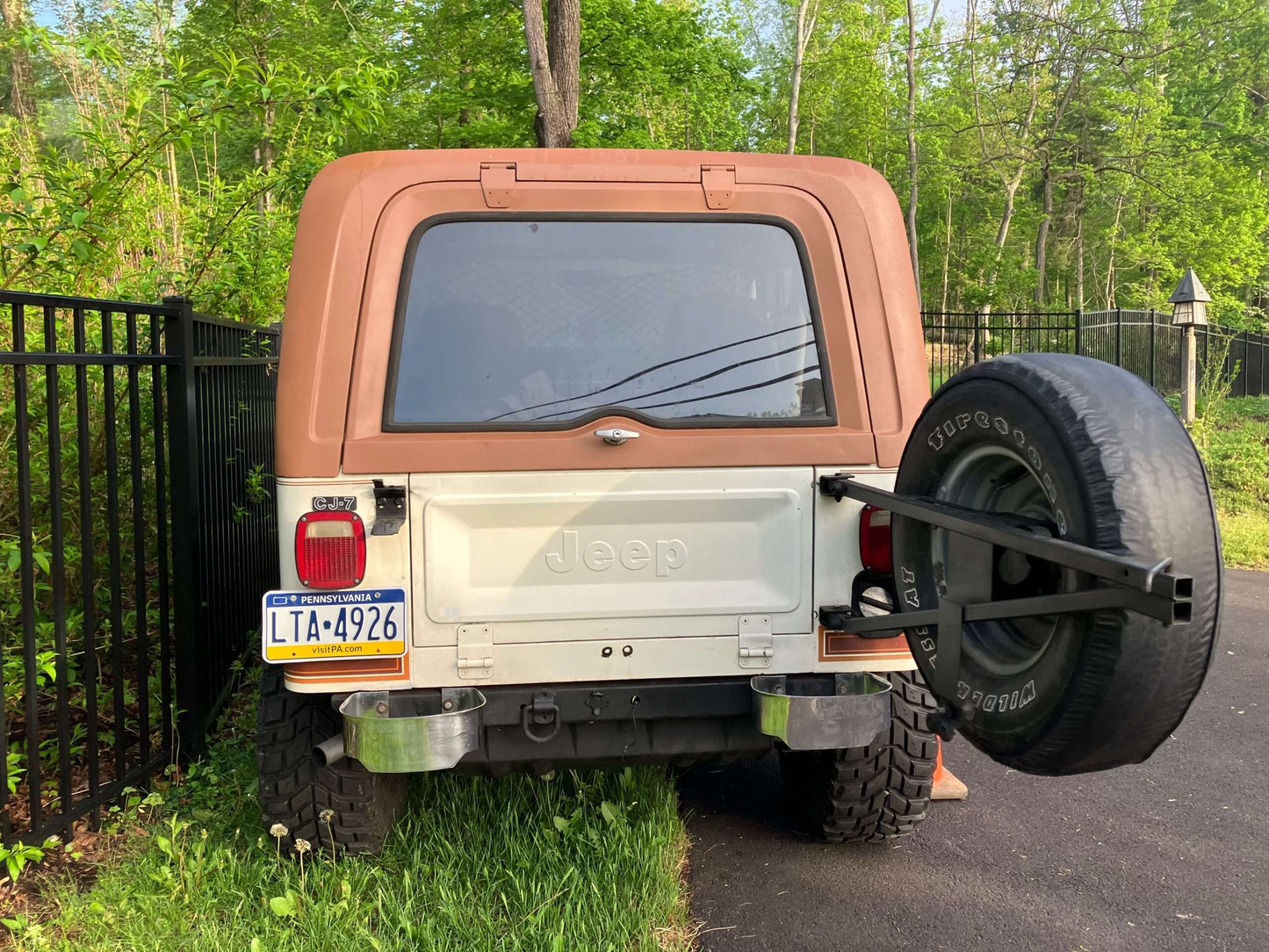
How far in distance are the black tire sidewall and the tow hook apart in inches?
39.5

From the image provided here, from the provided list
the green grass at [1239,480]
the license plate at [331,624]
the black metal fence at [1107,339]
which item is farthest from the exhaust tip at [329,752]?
the black metal fence at [1107,339]

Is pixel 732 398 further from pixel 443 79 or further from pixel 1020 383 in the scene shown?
pixel 443 79

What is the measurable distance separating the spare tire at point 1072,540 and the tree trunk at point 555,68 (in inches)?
289

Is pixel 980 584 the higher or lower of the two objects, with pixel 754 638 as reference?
higher

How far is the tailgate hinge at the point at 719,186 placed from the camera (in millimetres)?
2965

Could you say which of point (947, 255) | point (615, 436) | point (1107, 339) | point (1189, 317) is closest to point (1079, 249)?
point (947, 255)

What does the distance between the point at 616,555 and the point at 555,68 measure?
765 cm

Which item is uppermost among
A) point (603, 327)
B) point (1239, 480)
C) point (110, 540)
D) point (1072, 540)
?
point (603, 327)

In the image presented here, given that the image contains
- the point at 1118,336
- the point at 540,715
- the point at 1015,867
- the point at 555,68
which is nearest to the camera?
the point at 540,715

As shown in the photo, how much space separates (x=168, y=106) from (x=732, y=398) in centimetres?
315

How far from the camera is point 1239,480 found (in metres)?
11.8

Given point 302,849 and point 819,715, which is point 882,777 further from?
point 302,849

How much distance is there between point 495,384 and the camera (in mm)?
2861

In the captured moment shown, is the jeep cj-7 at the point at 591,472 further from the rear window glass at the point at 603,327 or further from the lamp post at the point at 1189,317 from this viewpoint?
the lamp post at the point at 1189,317
